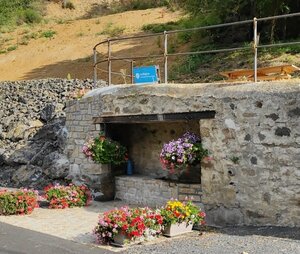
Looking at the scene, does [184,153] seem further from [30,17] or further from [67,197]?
[30,17]

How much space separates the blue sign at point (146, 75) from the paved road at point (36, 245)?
4.22 m

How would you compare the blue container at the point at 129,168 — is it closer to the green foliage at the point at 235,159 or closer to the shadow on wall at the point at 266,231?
the green foliage at the point at 235,159

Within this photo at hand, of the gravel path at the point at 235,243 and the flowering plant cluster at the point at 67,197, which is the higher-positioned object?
the flowering plant cluster at the point at 67,197

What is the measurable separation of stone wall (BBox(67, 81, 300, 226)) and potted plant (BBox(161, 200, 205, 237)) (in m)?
0.95

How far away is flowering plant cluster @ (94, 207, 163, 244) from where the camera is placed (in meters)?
7.76

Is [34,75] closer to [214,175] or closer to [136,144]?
[136,144]

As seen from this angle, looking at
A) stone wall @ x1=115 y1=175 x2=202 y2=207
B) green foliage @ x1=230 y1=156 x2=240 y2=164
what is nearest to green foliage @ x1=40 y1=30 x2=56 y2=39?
stone wall @ x1=115 y1=175 x2=202 y2=207

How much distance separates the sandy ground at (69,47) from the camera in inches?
1154

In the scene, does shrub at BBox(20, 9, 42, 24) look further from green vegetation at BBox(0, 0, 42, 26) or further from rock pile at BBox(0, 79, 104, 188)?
Answer: rock pile at BBox(0, 79, 104, 188)

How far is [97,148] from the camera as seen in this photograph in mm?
11828

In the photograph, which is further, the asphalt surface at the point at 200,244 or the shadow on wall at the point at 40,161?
the shadow on wall at the point at 40,161

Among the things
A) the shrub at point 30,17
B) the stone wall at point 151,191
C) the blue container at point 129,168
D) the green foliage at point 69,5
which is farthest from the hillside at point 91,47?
the stone wall at point 151,191

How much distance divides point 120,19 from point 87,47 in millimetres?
6223

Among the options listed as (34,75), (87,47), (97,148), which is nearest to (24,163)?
(97,148)
